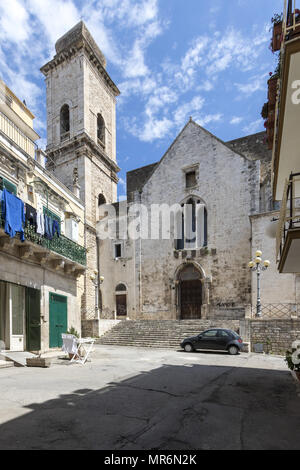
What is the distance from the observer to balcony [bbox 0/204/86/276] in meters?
11.7

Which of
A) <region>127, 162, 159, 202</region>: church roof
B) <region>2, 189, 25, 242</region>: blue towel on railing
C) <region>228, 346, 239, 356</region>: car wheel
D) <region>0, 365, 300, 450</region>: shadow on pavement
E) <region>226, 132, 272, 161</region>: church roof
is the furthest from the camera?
<region>127, 162, 159, 202</region>: church roof

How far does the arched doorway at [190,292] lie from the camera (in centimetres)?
2342

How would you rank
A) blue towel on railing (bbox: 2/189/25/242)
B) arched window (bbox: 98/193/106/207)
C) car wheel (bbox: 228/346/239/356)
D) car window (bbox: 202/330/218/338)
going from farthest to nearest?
arched window (bbox: 98/193/106/207) < car window (bbox: 202/330/218/338) < car wheel (bbox: 228/346/239/356) < blue towel on railing (bbox: 2/189/25/242)

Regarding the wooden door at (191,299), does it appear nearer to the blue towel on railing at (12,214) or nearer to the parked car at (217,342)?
the parked car at (217,342)

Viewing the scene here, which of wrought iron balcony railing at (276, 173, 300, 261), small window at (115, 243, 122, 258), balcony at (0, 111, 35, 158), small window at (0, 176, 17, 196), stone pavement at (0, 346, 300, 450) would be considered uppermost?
balcony at (0, 111, 35, 158)

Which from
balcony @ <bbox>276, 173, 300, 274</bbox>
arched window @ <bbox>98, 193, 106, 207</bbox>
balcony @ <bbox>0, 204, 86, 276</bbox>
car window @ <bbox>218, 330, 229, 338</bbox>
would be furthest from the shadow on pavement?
arched window @ <bbox>98, 193, 106, 207</bbox>

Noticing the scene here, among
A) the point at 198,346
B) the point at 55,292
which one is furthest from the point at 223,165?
the point at 55,292

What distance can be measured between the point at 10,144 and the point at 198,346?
12.3 m

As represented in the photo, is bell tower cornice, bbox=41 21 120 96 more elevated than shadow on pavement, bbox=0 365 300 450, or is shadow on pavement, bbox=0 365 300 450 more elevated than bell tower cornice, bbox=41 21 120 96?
bell tower cornice, bbox=41 21 120 96

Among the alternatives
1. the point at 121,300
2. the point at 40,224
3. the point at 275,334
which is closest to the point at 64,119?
the point at 121,300

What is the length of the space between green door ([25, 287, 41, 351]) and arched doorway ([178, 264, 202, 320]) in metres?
13.2

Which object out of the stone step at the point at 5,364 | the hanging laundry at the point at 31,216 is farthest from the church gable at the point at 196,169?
the stone step at the point at 5,364

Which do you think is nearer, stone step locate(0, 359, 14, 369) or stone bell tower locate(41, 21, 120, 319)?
stone step locate(0, 359, 14, 369)

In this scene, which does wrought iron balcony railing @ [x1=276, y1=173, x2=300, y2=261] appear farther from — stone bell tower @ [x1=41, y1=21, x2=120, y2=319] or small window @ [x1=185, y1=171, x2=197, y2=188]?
stone bell tower @ [x1=41, y1=21, x2=120, y2=319]
